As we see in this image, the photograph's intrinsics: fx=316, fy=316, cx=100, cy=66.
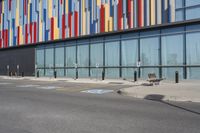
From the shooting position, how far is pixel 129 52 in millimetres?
34031

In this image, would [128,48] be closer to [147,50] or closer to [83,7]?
[147,50]

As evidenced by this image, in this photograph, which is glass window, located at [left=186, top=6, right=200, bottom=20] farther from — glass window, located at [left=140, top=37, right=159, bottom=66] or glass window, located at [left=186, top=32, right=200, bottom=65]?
glass window, located at [left=140, top=37, right=159, bottom=66]

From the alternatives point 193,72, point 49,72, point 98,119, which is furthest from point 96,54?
point 98,119

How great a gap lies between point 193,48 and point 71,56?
1727 cm

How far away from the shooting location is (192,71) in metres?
28.2

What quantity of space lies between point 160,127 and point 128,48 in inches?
1023

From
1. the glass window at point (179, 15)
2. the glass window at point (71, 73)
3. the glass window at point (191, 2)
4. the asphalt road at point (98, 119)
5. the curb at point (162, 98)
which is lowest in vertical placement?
the asphalt road at point (98, 119)

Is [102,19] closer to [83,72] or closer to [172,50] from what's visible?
[83,72]

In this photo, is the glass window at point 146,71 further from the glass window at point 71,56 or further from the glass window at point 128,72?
the glass window at point 71,56

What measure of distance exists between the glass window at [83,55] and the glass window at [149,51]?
8.25 meters

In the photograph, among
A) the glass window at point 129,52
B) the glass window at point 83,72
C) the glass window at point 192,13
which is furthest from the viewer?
the glass window at point 83,72

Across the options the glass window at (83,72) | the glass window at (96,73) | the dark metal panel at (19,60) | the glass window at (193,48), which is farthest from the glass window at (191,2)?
the dark metal panel at (19,60)

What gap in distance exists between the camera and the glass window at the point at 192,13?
89.9 feet

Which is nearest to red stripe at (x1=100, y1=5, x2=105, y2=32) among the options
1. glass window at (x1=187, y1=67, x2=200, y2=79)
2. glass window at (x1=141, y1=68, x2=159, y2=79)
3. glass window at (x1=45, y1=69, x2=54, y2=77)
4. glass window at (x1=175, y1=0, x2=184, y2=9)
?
glass window at (x1=141, y1=68, x2=159, y2=79)
